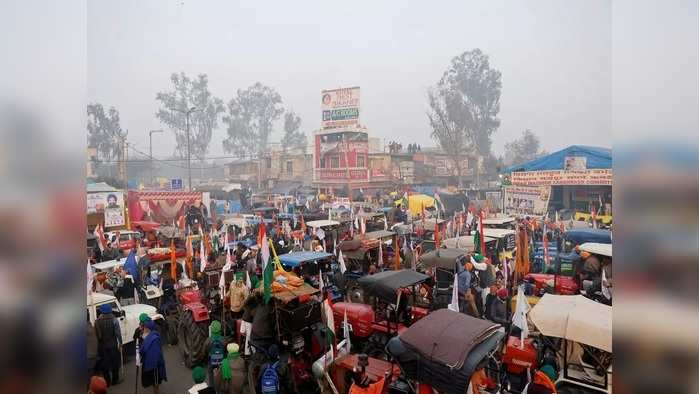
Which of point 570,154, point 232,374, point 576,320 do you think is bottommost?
point 232,374

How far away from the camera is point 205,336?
4.98 m

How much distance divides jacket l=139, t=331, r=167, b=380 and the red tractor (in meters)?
1.96

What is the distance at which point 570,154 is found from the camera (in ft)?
28.8

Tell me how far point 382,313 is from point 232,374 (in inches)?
79.1

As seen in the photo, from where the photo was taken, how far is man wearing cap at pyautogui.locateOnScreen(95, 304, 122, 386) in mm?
4367

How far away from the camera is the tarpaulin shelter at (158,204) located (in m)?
10.7

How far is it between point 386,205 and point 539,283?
9113 millimetres

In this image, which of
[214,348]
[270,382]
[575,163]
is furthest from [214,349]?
[575,163]

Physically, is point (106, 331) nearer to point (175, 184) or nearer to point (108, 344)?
point (108, 344)

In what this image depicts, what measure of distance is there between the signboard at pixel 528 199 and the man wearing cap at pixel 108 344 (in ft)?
27.8

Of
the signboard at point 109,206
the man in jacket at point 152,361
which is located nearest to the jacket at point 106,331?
the man in jacket at point 152,361

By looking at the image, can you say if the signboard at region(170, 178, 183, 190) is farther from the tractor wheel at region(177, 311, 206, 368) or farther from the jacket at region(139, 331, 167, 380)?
the jacket at region(139, 331, 167, 380)

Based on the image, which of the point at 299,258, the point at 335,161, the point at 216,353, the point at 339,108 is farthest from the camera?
the point at 335,161

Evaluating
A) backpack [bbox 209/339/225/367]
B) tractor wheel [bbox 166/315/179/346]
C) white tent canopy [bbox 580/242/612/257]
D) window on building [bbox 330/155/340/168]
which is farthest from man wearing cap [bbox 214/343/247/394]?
window on building [bbox 330/155/340/168]
